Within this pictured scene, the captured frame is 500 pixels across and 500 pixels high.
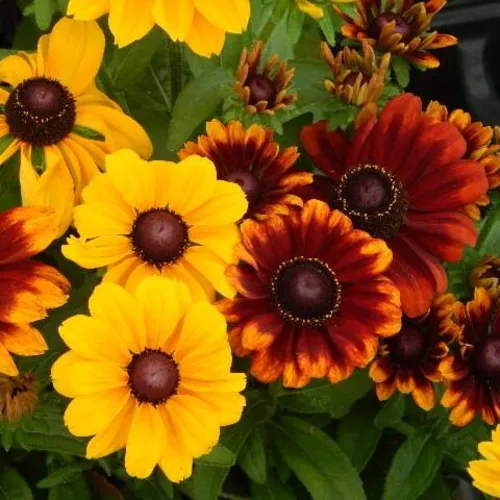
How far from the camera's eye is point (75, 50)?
89 centimetres

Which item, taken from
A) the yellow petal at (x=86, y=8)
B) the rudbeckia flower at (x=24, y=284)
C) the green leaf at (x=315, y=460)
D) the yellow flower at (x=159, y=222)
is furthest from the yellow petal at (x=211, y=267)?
the green leaf at (x=315, y=460)

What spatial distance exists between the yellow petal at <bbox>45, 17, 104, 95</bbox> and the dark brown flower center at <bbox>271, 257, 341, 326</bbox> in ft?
0.86

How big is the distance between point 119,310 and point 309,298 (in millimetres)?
173

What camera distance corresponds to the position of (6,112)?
0.89 m

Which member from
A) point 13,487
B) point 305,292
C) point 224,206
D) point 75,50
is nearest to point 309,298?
point 305,292

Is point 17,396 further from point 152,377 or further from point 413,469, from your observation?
point 413,469

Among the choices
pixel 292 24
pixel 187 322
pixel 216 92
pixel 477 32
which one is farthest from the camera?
pixel 477 32

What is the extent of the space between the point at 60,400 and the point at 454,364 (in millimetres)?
371

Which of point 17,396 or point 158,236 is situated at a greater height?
point 158,236

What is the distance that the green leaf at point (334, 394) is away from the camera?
41.9 inches

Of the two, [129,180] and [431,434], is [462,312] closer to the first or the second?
[431,434]

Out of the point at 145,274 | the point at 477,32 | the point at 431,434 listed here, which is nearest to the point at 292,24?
the point at 145,274

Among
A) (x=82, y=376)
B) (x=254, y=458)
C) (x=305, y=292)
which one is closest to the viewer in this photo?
(x=82, y=376)

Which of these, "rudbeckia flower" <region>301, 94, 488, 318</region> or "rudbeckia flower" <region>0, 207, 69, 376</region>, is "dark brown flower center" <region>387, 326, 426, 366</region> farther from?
"rudbeckia flower" <region>0, 207, 69, 376</region>
